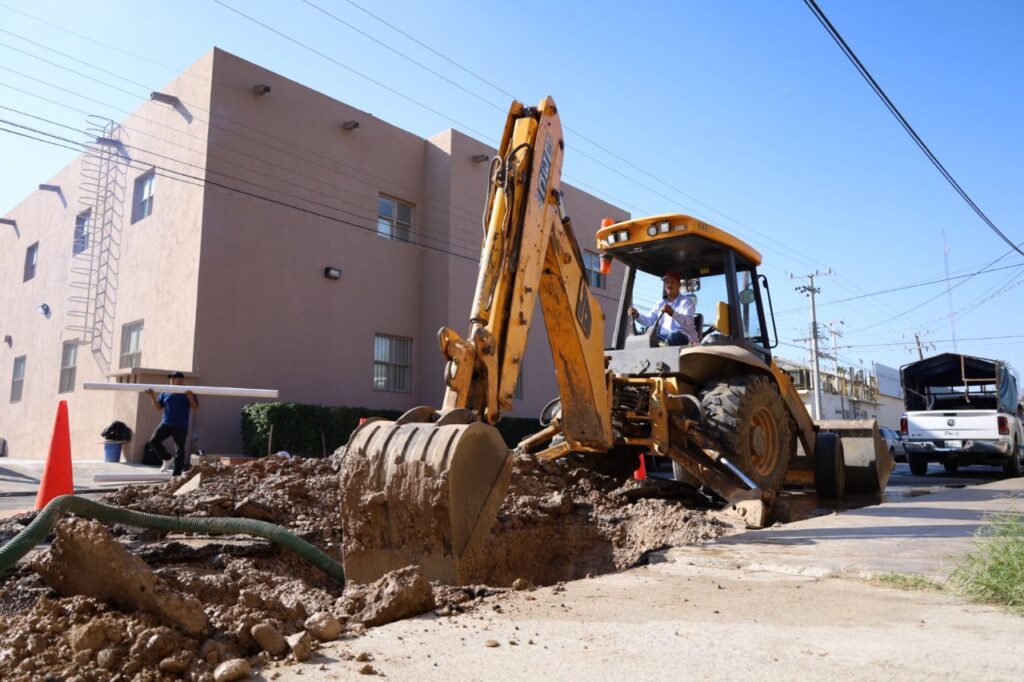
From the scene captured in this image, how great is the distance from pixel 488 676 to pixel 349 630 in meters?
0.83

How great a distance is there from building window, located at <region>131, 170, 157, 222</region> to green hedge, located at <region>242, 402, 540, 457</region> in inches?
219

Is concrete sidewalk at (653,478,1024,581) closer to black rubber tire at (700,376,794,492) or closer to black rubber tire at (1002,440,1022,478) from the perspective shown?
black rubber tire at (700,376,794,492)

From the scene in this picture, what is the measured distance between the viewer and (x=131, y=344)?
16.3 meters

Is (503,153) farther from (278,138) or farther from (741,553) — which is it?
Result: (278,138)

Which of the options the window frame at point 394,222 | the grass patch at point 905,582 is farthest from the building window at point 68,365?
the grass patch at point 905,582

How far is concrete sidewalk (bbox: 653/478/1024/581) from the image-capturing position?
12.9ft

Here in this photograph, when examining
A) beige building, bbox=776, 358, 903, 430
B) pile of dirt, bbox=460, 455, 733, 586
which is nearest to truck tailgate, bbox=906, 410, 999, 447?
pile of dirt, bbox=460, 455, 733, 586

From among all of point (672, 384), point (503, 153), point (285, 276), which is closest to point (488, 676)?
point (503, 153)

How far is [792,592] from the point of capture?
3.45m

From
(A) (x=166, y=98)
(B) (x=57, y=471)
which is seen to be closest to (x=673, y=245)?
(B) (x=57, y=471)

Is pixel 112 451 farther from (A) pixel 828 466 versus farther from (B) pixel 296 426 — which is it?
(A) pixel 828 466

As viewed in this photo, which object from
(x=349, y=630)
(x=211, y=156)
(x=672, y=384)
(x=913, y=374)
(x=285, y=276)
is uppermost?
(x=211, y=156)

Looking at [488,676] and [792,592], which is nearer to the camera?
[488,676]

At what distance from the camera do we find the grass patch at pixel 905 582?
349 centimetres
